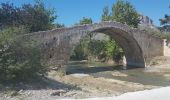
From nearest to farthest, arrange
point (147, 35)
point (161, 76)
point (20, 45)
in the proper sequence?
point (20, 45) < point (161, 76) < point (147, 35)

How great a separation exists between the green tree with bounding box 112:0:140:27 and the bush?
29.6 m

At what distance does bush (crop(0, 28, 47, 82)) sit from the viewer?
567 inches

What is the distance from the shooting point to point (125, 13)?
4506 centimetres

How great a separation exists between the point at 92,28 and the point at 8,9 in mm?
7169

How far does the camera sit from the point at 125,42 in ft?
125

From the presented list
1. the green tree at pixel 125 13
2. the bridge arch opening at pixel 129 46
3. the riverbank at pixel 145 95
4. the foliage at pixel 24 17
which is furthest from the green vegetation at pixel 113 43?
the riverbank at pixel 145 95

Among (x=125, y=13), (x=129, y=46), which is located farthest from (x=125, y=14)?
(x=129, y=46)

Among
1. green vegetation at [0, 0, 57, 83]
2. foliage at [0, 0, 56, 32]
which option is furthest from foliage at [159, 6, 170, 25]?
green vegetation at [0, 0, 57, 83]

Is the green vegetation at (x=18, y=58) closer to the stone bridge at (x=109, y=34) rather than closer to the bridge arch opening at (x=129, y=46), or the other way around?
the stone bridge at (x=109, y=34)

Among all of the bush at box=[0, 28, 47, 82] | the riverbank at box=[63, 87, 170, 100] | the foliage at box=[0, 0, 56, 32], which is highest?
the foliage at box=[0, 0, 56, 32]

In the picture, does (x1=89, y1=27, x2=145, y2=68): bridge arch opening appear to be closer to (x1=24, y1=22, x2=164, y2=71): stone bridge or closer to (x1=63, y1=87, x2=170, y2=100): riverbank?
(x1=24, y1=22, x2=164, y2=71): stone bridge

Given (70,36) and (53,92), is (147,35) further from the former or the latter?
(53,92)

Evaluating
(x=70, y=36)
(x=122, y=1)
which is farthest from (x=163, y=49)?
(x=70, y=36)

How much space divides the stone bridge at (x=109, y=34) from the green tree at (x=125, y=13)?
20.3 ft
